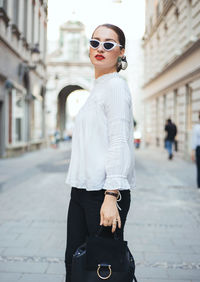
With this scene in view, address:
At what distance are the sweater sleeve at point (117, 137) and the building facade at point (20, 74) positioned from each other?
41.7ft

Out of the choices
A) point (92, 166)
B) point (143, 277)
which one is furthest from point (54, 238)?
point (92, 166)

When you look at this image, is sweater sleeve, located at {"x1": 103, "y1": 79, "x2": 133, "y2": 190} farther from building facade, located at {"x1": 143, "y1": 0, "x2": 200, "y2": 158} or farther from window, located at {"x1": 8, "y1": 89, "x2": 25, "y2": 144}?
window, located at {"x1": 8, "y1": 89, "x2": 25, "y2": 144}

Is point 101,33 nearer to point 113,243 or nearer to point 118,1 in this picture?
point 113,243

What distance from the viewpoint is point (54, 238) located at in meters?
4.48

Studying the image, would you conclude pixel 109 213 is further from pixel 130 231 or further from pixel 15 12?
pixel 15 12

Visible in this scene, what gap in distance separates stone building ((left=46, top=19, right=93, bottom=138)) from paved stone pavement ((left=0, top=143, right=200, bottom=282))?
28000 millimetres

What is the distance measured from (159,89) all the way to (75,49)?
16565 mm

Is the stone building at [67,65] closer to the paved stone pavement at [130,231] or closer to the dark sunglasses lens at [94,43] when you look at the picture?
the paved stone pavement at [130,231]

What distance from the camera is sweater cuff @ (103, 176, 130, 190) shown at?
1.94 metres

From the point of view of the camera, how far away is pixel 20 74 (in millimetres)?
17219

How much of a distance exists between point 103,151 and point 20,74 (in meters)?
15.9

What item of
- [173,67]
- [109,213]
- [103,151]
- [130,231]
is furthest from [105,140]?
[173,67]

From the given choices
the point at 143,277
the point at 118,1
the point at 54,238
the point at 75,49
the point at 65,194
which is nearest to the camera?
the point at 143,277

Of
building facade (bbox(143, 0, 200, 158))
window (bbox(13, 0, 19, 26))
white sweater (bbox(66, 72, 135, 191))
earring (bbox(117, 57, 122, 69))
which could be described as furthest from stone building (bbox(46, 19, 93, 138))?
white sweater (bbox(66, 72, 135, 191))
